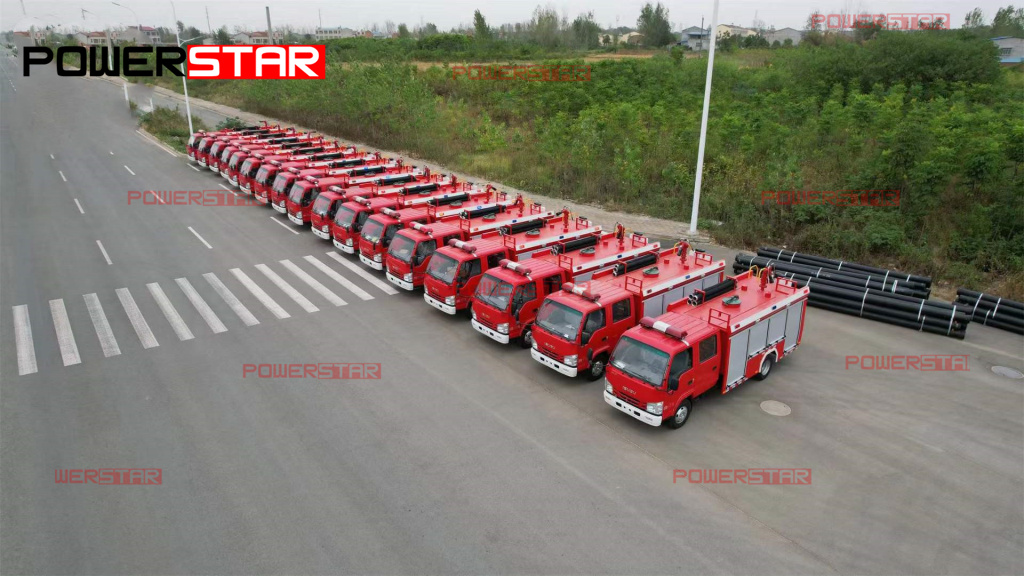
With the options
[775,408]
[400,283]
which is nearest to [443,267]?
[400,283]

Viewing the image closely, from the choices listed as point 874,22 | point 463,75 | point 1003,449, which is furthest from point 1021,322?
point 874,22

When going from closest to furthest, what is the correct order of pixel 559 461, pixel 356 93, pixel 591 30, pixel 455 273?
pixel 559 461
pixel 455 273
pixel 356 93
pixel 591 30

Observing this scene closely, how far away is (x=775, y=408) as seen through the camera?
42.5 feet

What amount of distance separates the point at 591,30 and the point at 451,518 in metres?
104

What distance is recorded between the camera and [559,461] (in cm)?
1115

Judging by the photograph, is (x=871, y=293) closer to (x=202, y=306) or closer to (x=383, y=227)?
(x=383, y=227)

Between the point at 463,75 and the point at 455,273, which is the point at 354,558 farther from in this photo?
the point at 463,75

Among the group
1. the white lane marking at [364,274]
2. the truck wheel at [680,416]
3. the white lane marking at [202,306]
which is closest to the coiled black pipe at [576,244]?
the white lane marking at [364,274]

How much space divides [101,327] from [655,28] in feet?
324

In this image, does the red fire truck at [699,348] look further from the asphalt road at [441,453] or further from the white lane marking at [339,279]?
the white lane marking at [339,279]

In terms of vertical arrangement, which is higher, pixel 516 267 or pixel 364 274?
pixel 516 267

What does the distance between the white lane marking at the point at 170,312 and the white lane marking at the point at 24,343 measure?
295cm

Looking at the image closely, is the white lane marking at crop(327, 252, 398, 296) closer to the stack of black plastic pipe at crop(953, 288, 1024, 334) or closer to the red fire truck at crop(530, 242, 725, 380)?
the red fire truck at crop(530, 242, 725, 380)

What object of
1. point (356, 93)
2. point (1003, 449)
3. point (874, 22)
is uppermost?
point (874, 22)
